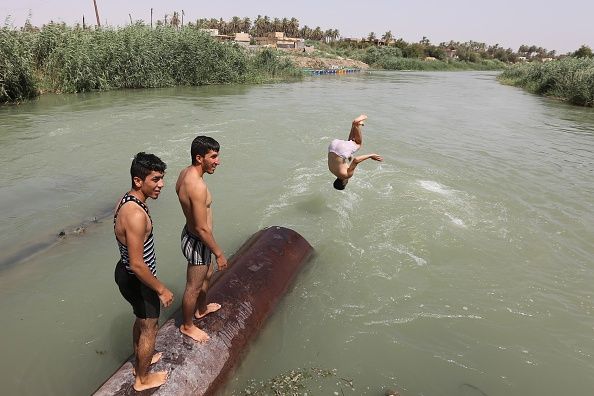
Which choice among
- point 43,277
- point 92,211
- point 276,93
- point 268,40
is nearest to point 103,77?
point 276,93

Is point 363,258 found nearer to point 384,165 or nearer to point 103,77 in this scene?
point 384,165

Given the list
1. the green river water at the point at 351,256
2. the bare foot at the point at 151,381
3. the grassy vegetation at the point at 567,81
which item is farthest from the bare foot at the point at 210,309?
the grassy vegetation at the point at 567,81

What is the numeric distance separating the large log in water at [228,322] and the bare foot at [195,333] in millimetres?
38

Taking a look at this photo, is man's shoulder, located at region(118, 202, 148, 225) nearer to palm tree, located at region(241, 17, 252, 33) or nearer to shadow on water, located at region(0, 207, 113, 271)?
shadow on water, located at region(0, 207, 113, 271)

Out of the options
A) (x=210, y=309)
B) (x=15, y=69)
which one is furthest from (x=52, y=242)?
(x=15, y=69)

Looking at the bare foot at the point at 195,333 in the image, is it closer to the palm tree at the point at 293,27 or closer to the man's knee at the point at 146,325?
the man's knee at the point at 146,325

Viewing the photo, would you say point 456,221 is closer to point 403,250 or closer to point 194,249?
point 403,250

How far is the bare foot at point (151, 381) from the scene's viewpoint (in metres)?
3.04

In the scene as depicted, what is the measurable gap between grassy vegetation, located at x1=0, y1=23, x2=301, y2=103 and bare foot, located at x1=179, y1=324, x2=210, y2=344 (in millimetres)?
18481

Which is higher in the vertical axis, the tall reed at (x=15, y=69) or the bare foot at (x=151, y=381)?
the tall reed at (x=15, y=69)

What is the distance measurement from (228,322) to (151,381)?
3.08 ft

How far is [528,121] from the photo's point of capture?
1934 cm

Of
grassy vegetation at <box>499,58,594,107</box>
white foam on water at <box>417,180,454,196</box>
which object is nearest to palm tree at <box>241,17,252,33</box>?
grassy vegetation at <box>499,58,594,107</box>

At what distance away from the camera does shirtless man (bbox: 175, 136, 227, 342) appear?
3252 mm
